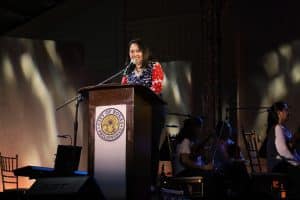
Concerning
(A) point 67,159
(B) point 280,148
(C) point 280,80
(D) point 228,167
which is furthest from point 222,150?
(A) point 67,159

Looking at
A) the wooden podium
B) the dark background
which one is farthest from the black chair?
the wooden podium

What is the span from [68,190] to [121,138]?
49 cm

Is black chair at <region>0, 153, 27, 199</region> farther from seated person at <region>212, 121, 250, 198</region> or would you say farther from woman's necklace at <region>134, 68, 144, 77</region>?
woman's necklace at <region>134, 68, 144, 77</region>

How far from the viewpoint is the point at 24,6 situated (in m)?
8.02

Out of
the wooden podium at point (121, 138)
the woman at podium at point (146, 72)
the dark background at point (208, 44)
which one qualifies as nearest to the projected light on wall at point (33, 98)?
the dark background at point (208, 44)

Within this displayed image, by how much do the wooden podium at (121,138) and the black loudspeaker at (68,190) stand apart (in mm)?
60

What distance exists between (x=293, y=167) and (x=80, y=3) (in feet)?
15.2

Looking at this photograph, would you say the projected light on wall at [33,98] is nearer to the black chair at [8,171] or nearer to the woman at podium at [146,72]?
the black chair at [8,171]

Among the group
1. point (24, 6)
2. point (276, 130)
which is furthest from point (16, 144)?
point (276, 130)

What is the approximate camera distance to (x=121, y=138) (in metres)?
3.57

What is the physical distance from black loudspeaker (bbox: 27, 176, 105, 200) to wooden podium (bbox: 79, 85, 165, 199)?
60 millimetres

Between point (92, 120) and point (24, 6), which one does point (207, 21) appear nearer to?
point (24, 6)

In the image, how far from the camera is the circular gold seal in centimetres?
358

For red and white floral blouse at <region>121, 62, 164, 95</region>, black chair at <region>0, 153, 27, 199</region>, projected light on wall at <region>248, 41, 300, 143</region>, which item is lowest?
black chair at <region>0, 153, 27, 199</region>
